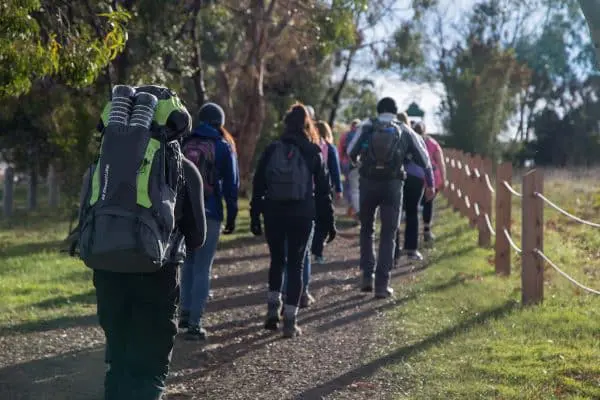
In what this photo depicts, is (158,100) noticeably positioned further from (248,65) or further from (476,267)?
(248,65)

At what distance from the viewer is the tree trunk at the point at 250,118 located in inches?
875

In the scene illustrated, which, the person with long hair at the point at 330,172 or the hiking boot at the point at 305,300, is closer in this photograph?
the hiking boot at the point at 305,300

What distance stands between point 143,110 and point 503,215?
24.1ft

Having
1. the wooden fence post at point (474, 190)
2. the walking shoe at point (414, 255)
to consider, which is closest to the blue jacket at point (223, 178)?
the walking shoe at point (414, 255)

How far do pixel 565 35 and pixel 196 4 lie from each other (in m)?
51.2

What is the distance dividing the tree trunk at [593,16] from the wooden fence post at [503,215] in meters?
5.80

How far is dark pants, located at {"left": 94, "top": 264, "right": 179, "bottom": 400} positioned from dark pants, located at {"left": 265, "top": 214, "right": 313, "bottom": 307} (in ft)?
9.97

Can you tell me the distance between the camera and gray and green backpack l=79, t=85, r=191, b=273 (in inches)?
181

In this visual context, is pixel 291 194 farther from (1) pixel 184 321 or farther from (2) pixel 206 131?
(1) pixel 184 321

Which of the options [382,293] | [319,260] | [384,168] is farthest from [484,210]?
[384,168]

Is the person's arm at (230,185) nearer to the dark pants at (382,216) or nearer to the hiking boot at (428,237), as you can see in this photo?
the dark pants at (382,216)

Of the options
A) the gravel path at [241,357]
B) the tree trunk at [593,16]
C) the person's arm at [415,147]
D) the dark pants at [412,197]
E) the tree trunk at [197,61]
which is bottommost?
the gravel path at [241,357]

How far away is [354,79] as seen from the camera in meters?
36.8

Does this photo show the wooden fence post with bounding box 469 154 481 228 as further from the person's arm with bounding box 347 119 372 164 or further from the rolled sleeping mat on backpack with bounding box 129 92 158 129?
the rolled sleeping mat on backpack with bounding box 129 92 158 129
